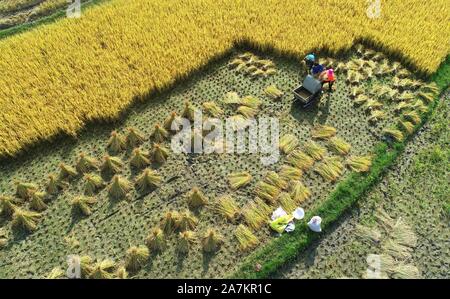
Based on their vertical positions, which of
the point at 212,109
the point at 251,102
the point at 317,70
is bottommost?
the point at 212,109

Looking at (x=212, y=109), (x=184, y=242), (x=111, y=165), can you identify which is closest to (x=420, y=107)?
(x=212, y=109)

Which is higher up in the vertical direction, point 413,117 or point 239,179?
point 413,117

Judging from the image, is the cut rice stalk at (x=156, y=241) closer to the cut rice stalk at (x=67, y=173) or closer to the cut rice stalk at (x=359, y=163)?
the cut rice stalk at (x=67, y=173)

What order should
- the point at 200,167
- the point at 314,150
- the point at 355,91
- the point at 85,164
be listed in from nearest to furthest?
the point at 85,164, the point at 200,167, the point at 314,150, the point at 355,91

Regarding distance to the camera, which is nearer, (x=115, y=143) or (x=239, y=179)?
(x=239, y=179)

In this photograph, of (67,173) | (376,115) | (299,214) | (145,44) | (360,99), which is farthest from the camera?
(145,44)

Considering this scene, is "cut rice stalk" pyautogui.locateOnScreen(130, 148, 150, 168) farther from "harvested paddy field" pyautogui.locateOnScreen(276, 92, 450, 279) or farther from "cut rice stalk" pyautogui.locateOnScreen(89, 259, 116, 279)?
"harvested paddy field" pyautogui.locateOnScreen(276, 92, 450, 279)

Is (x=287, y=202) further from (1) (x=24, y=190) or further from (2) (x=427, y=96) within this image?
(1) (x=24, y=190)
